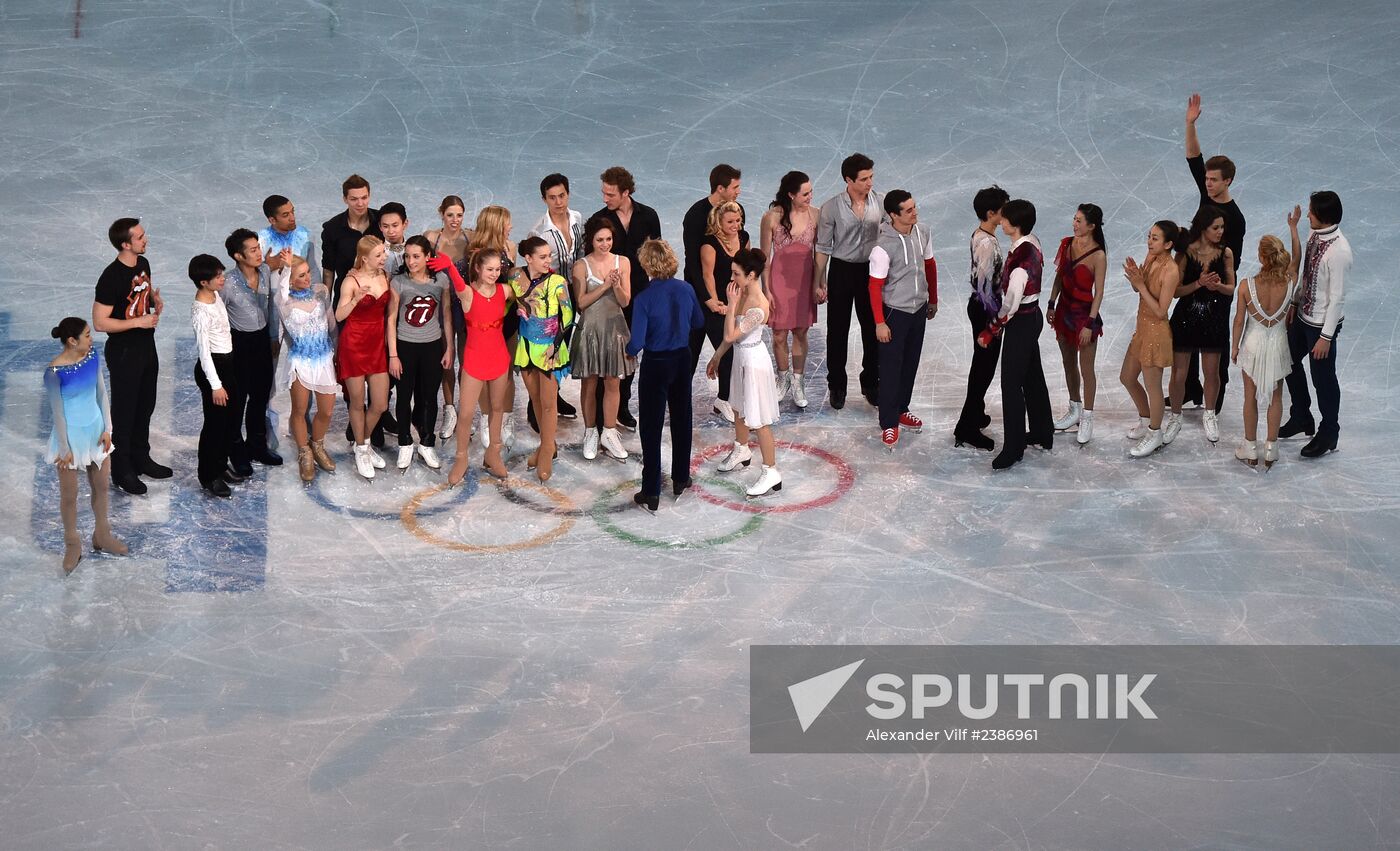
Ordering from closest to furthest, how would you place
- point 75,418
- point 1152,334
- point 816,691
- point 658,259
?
point 816,691, point 75,418, point 658,259, point 1152,334

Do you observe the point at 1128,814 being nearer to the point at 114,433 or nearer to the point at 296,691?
the point at 296,691

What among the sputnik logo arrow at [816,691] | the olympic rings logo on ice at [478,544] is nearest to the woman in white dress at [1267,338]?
the sputnik logo arrow at [816,691]

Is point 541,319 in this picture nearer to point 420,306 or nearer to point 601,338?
point 601,338

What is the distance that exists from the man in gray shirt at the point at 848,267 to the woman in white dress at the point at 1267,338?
2418mm

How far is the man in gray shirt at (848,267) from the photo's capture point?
35.0 ft

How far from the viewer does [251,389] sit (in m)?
9.74

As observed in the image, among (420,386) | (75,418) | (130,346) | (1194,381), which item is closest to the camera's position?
(75,418)

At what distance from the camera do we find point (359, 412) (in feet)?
32.6

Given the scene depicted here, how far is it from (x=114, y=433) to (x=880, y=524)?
4702 mm

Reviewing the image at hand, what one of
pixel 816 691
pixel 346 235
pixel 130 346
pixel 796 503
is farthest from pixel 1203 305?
pixel 130 346

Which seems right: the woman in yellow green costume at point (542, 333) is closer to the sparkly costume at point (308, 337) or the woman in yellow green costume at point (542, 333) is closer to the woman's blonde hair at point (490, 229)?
the woman's blonde hair at point (490, 229)

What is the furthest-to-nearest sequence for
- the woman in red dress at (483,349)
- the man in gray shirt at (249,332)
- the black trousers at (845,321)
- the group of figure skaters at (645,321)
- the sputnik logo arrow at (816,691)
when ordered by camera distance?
the black trousers at (845,321), the woman in red dress at (483,349), the group of figure skaters at (645,321), the man in gray shirt at (249,332), the sputnik logo arrow at (816,691)

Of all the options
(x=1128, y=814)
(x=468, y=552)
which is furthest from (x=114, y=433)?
(x=1128, y=814)

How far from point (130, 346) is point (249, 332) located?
71 cm
